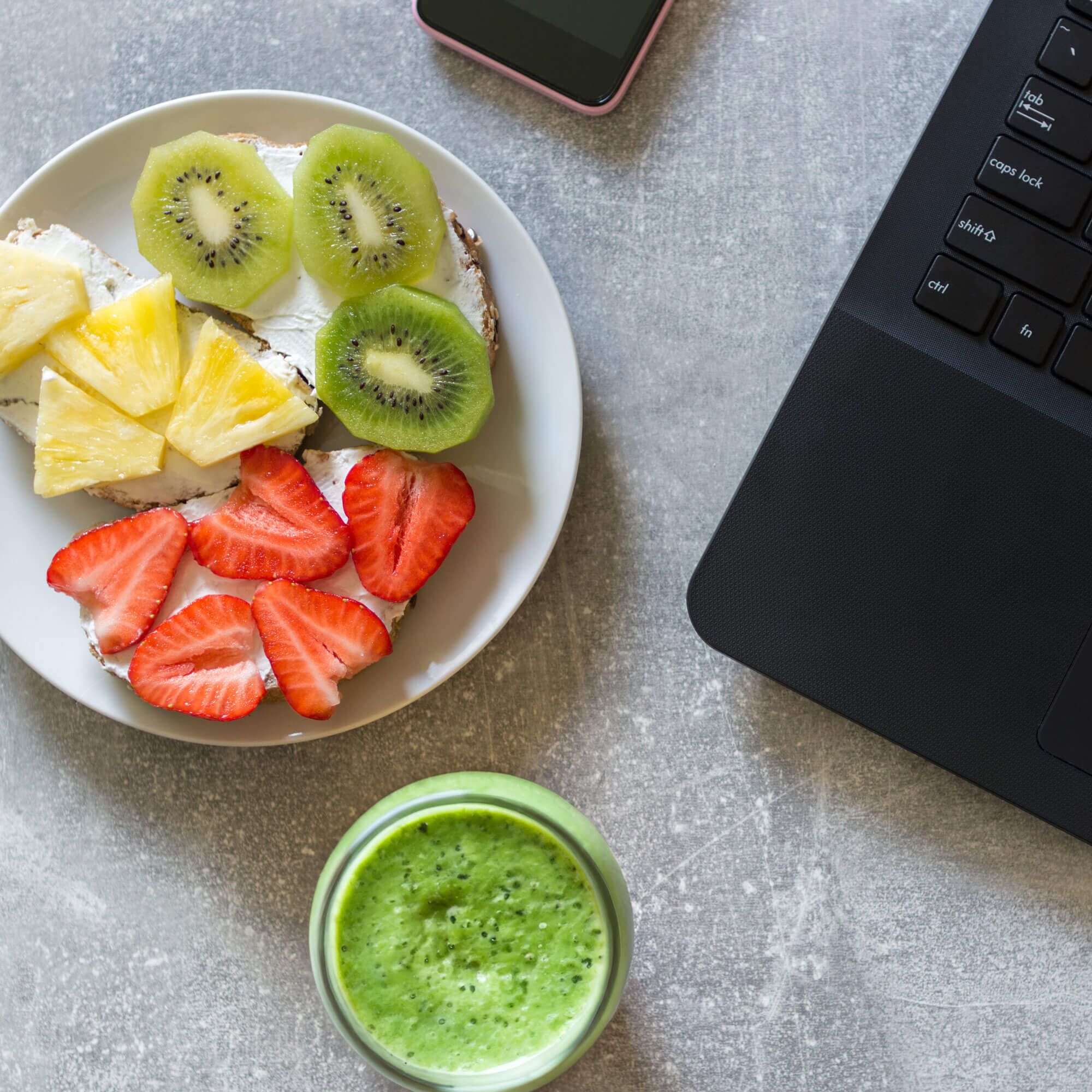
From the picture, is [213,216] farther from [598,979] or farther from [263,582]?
[598,979]

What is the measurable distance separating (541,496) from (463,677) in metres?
0.23

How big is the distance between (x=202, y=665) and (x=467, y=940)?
0.37m

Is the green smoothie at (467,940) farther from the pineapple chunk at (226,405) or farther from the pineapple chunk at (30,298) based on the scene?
the pineapple chunk at (30,298)

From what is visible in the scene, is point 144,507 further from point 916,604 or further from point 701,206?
point 916,604

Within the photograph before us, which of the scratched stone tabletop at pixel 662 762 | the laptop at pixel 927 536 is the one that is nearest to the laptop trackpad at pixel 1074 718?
the laptop at pixel 927 536

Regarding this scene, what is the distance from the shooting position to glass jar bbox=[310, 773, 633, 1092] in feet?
2.84

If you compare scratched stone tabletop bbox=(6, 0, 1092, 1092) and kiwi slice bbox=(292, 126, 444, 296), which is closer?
kiwi slice bbox=(292, 126, 444, 296)

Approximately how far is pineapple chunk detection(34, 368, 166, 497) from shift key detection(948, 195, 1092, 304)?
786 millimetres

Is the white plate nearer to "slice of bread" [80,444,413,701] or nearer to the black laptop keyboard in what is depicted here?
"slice of bread" [80,444,413,701]

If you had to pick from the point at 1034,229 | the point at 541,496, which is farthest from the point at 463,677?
the point at 1034,229

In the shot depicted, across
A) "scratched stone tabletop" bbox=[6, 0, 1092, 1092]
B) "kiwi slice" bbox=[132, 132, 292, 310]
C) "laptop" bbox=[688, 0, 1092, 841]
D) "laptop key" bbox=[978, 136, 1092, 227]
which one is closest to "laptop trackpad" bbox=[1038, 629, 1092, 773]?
"laptop" bbox=[688, 0, 1092, 841]

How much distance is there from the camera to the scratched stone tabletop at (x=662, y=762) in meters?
1.05

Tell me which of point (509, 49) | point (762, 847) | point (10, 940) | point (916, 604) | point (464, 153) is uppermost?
point (509, 49)

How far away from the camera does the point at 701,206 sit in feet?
3.43
